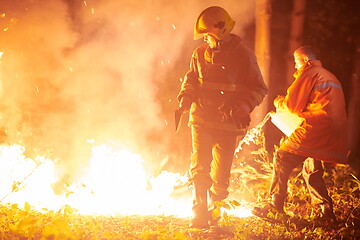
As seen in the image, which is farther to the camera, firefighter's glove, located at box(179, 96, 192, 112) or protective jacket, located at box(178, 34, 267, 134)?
firefighter's glove, located at box(179, 96, 192, 112)

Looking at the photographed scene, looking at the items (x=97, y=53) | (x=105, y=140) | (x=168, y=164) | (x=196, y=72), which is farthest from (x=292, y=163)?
(x=97, y=53)

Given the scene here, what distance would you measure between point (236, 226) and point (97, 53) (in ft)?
15.2

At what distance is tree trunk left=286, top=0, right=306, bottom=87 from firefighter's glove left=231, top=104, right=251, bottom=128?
2790 millimetres

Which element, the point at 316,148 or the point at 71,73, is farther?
the point at 71,73

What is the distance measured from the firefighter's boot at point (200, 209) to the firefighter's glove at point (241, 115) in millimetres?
1031

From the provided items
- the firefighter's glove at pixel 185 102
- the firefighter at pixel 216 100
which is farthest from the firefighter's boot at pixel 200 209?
the firefighter's glove at pixel 185 102

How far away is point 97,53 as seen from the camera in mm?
7645

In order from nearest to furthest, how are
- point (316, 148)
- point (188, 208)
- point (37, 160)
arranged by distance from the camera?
point (316, 148), point (188, 208), point (37, 160)

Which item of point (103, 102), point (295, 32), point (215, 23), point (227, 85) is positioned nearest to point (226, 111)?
point (227, 85)

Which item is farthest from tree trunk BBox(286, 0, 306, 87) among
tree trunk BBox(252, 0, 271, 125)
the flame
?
the flame

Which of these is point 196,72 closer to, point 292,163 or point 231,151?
point 231,151

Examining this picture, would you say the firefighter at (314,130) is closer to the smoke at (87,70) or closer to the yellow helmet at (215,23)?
the yellow helmet at (215,23)

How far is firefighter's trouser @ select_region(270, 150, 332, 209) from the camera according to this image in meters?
5.21

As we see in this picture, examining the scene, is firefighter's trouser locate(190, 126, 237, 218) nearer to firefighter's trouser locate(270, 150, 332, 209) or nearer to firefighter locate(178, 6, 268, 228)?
firefighter locate(178, 6, 268, 228)
